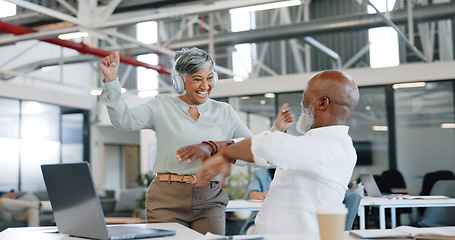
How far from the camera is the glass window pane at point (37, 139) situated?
12414 millimetres

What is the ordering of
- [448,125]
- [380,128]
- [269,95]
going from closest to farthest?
1. [448,125]
2. [380,128]
3. [269,95]


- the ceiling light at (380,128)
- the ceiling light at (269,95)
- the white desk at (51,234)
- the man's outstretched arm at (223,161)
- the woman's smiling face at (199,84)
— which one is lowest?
the white desk at (51,234)

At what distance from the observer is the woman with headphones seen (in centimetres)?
236

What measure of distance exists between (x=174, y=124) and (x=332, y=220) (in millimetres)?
1286

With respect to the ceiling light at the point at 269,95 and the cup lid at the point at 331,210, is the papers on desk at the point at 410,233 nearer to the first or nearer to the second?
the cup lid at the point at 331,210

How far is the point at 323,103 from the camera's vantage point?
1861 millimetres

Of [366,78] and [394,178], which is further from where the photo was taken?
[366,78]

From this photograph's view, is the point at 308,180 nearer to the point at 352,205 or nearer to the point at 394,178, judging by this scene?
the point at 352,205

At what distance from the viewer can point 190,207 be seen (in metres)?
2.36

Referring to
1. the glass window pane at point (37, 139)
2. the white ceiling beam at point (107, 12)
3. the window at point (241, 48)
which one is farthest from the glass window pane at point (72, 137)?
the white ceiling beam at point (107, 12)

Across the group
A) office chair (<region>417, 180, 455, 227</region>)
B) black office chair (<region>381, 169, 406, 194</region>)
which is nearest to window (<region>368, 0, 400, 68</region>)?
black office chair (<region>381, 169, 406, 194</region>)

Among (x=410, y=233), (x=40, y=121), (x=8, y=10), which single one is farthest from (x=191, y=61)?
(x=40, y=121)

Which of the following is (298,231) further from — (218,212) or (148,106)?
(148,106)

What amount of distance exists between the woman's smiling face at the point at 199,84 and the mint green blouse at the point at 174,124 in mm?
79
